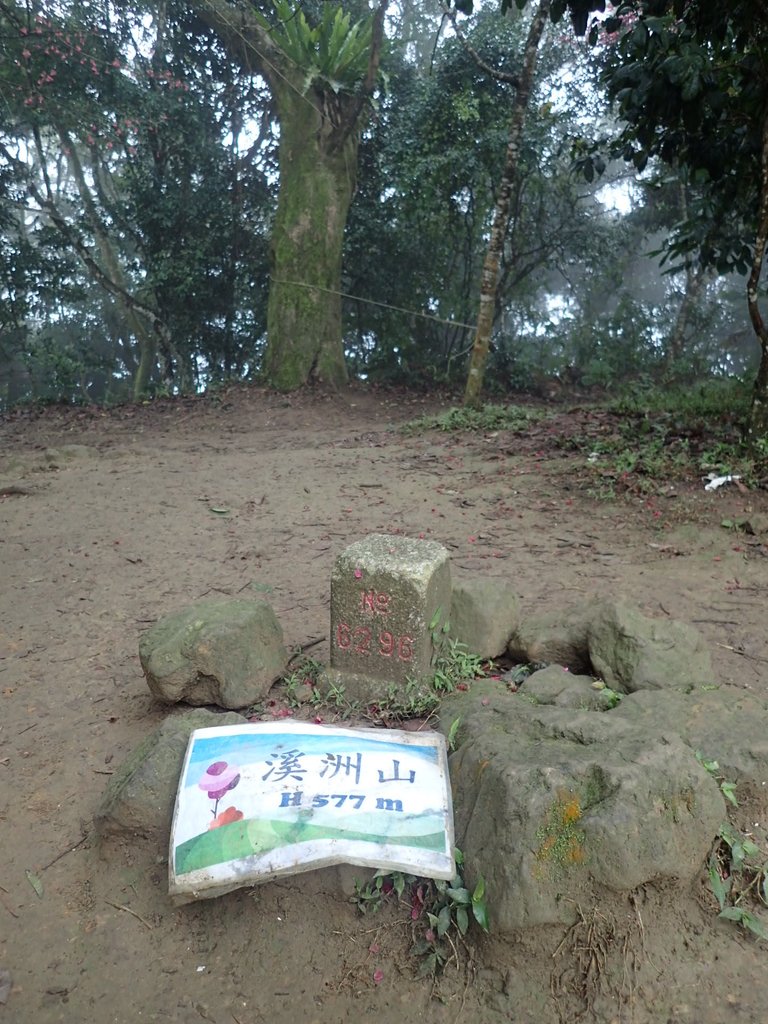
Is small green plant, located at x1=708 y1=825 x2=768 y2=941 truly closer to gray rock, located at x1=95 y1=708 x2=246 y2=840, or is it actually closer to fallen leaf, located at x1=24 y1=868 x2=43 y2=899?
gray rock, located at x1=95 y1=708 x2=246 y2=840

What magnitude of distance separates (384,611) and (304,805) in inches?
31.2

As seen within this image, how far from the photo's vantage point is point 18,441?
8.63 meters

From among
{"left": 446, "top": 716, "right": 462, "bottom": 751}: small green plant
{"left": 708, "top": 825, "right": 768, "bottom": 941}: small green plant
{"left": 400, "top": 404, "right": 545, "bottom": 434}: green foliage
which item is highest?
{"left": 400, "top": 404, "right": 545, "bottom": 434}: green foliage

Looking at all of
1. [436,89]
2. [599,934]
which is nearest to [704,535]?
[599,934]

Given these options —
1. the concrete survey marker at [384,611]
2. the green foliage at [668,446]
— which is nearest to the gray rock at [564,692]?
the concrete survey marker at [384,611]

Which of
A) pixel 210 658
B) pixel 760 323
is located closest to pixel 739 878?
pixel 210 658

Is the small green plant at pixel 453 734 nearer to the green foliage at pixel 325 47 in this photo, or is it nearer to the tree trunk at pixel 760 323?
the tree trunk at pixel 760 323

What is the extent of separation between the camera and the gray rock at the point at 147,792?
2.36 m

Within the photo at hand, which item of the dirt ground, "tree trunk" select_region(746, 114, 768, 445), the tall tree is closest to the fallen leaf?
the dirt ground

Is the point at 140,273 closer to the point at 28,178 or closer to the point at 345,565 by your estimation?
the point at 28,178

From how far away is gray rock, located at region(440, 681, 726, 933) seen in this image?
1947 mm

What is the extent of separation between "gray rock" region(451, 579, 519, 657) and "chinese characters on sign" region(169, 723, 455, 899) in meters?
0.71

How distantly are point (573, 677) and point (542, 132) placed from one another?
9480mm

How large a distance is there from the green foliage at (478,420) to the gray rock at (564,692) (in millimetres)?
5028
